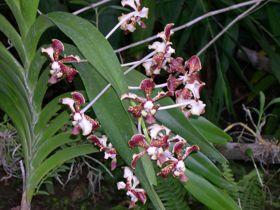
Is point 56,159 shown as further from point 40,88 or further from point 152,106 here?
point 152,106

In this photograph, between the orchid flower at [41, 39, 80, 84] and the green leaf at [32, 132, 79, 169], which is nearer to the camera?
the orchid flower at [41, 39, 80, 84]

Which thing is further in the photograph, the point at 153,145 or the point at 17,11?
the point at 17,11

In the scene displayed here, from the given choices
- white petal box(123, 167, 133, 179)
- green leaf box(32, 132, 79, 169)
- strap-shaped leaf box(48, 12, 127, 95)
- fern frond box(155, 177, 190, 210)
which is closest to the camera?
strap-shaped leaf box(48, 12, 127, 95)

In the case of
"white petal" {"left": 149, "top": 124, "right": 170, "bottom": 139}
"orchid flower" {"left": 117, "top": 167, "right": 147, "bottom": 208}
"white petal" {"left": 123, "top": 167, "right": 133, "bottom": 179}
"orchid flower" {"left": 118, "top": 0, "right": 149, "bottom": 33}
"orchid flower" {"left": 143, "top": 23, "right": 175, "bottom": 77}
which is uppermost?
"orchid flower" {"left": 118, "top": 0, "right": 149, "bottom": 33}

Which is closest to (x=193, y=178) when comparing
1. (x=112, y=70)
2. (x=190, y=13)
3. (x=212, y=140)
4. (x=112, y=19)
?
(x=212, y=140)

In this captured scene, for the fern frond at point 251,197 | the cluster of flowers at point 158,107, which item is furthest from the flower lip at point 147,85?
the fern frond at point 251,197

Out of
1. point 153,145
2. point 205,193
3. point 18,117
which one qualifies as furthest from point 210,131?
point 18,117

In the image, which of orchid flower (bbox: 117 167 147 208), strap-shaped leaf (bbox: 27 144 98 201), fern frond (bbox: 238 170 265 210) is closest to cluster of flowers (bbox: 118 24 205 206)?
orchid flower (bbox: 117 167 147 208)

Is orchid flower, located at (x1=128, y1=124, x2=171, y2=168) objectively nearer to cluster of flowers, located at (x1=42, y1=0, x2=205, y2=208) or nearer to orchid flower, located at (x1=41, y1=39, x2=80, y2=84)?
cluster of flowers, located at (x1=42, y1=0, x2=205, y2=208)

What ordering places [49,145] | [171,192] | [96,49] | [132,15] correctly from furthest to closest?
[171,192] < [49,145] < [132,15] < [96,49]
